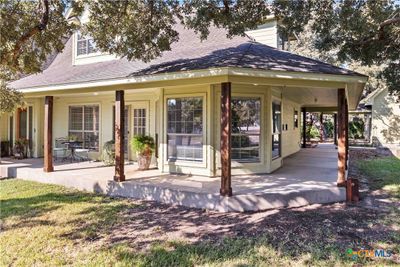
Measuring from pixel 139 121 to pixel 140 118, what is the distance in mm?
120

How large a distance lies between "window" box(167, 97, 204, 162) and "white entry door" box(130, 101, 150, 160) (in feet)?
6.85

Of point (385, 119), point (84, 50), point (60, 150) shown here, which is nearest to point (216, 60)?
point (84, 50)

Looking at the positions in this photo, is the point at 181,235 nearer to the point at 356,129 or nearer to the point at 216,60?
the point at 216,60

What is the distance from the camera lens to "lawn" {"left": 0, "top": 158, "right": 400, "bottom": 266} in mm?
4289

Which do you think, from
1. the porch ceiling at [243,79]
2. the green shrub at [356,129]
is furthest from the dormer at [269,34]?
the green shrub at [356,129]

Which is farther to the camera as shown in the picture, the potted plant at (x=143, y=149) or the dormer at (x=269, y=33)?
the dormer at (x=269, y=33)

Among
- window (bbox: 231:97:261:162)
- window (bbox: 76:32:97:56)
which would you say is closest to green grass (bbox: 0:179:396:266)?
window (bbox: 231:97:261:162)

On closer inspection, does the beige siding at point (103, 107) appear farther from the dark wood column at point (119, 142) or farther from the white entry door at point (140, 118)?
A: the dark wood column at point (119, 142)

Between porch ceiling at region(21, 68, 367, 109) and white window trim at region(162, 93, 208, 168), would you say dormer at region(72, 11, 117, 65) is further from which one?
porch ceiling at region(21, 68, 367, 109)

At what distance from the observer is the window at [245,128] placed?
8.71 metres

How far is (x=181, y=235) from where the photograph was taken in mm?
5156

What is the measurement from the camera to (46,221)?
5.82m

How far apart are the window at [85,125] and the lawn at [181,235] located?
546 centimetres

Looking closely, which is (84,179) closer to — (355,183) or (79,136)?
(79,136)
